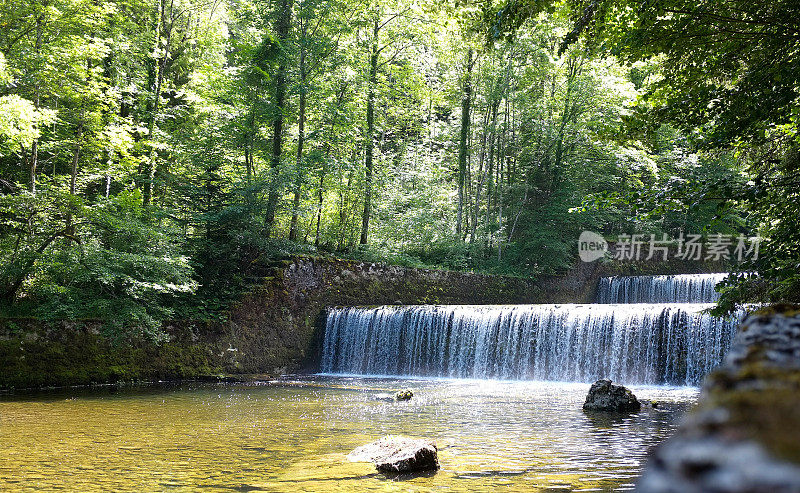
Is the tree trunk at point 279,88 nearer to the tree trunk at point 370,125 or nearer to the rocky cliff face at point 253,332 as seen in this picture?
the rocky cliff face at point 253,332

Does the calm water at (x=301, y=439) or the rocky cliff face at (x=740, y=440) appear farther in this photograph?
the calm water at (x=301, y=439)

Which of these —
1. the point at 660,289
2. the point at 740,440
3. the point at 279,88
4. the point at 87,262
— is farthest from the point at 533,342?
the point at 740,440

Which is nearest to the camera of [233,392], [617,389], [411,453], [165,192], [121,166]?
[411,453]

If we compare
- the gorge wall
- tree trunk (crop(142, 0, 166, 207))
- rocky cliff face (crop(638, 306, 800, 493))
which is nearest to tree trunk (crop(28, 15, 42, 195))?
tree trunk (crop(142, 0, 166, 207))

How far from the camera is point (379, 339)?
14.6 metres

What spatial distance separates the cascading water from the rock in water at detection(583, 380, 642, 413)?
4.19 m

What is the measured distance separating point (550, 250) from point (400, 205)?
6024 millimetres

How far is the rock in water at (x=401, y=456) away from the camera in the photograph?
4590 mm

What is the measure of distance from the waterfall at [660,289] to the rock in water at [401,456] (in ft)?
50.1

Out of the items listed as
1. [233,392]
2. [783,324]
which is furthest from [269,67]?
[783,324]

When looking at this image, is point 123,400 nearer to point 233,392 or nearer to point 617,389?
point 233,392

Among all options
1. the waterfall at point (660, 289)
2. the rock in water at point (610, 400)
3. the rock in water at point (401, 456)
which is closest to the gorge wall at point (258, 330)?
the waterfall at point (660, 289)

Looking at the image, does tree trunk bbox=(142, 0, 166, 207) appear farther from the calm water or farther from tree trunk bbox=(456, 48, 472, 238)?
tree trunk bbox=(456, 48, 472, 238)

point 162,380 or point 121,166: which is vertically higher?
point 121,166
